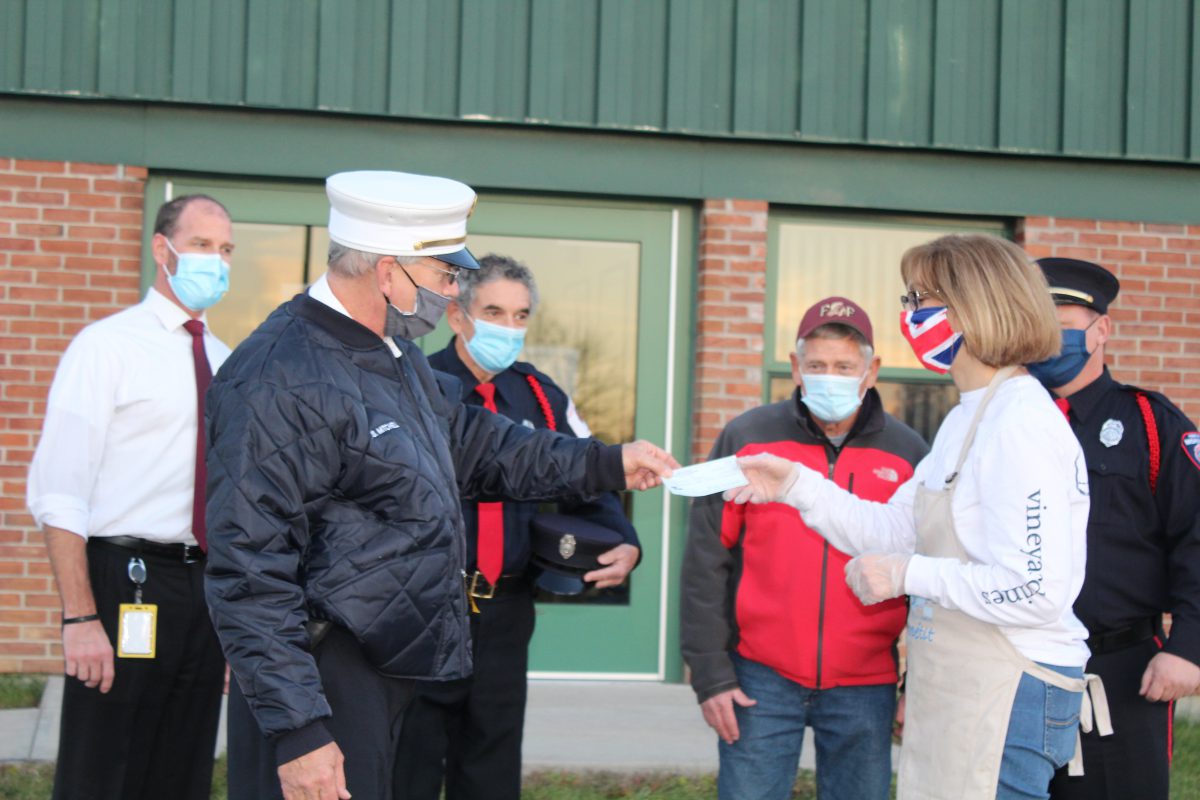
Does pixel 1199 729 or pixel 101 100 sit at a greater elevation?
pixel 101 100

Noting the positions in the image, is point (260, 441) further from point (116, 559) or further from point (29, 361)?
point (29, 361)

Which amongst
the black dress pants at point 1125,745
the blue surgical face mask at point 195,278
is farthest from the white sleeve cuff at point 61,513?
the black dress pants at point 1125,745

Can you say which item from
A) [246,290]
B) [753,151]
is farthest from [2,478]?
[753,151]

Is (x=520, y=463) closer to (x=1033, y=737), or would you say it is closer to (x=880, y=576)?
(x=880, y=576)

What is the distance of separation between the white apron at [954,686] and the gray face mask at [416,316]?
4.38 ft

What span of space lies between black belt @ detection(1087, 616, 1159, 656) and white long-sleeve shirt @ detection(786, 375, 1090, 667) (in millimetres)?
705

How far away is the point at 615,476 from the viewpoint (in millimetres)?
3562

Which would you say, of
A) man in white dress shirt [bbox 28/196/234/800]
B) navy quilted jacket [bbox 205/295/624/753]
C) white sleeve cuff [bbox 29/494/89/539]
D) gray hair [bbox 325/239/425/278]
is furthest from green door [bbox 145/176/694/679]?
navy quilted jacket [bbox 205/295/624/753]

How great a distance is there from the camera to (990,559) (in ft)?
9.62

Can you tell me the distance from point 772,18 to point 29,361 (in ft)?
15.2

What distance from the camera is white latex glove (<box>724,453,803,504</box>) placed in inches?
142

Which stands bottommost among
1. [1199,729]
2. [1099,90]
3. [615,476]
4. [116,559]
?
[1199,729]

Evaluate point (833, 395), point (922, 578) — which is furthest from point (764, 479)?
point (922, 578)

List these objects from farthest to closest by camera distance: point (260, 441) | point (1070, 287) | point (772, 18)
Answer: point (772, 18), point (1070, 287), point (260, 441)
